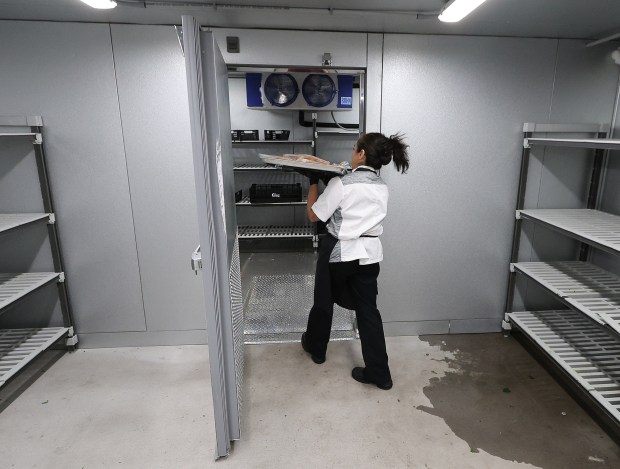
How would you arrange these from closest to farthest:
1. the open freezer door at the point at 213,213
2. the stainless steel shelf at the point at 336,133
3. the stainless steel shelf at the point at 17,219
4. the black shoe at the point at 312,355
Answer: the open freezer door at the point at 213,213 → the stainless steel shelf at the point at 17,219 → the black shoe at the point at 312,355 → the stainless steel shelf at the point at 336,133

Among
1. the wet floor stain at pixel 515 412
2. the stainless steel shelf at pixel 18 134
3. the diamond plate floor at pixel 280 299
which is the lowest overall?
the wet floor stain at pixel 515 412

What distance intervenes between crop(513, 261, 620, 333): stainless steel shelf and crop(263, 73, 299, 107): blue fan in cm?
236

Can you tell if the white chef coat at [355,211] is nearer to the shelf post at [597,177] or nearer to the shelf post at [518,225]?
the shelf post at [518,225]

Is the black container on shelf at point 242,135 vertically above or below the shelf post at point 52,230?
above

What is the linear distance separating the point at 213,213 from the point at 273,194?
2.48m

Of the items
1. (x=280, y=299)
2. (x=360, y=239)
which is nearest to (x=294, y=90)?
(x=360, y=239)

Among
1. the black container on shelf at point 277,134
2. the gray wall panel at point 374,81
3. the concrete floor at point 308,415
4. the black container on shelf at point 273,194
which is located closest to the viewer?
the concrete floor at point 308,415

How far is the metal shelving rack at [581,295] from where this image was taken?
196 cm

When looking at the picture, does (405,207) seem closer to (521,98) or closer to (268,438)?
(521,98)

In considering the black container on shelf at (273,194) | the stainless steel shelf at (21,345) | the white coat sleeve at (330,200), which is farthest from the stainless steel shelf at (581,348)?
the stainless steel shelf at (21,345)

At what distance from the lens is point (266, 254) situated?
16.0 ft

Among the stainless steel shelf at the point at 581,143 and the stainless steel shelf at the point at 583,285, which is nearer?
the stainless steel shelf at the point at 581,143

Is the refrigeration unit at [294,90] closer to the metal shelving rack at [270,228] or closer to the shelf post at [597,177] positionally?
Answer: the metal shelving rack at [270,228]

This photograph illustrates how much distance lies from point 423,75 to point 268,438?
2.44 meters
